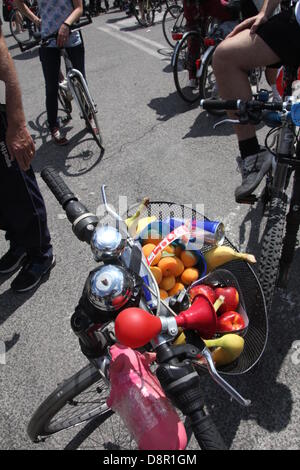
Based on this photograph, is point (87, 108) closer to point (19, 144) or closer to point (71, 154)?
point (71, 154)

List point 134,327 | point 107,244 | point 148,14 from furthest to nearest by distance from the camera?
1. point 148,14
2. point 107,244
3. point 134,327

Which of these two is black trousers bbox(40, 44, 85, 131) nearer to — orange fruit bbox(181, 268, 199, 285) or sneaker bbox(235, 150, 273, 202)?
sneaker bbox(235, 150, 273, 202)

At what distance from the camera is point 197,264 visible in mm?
1856

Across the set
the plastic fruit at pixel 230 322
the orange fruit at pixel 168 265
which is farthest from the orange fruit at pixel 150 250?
the plastic fruit at pixel 230 322

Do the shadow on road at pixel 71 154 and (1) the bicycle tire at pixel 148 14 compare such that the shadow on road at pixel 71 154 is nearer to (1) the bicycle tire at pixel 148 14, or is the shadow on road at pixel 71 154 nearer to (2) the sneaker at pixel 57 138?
(2) the sneaker at pixel 57 138

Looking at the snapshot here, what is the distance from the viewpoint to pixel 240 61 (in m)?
2.33

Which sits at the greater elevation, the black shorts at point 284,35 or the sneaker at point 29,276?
the black shorts at point 284,35

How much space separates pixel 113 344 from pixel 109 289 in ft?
1.06

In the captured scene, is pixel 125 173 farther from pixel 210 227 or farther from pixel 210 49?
pixel 210 227

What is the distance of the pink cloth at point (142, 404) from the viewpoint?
A: 96cm

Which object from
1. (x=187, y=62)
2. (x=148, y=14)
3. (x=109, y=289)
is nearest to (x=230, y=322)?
(x=109, y=289)

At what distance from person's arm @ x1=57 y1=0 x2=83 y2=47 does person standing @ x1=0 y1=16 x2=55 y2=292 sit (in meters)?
1.78

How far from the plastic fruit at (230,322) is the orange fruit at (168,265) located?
0.31 metres
